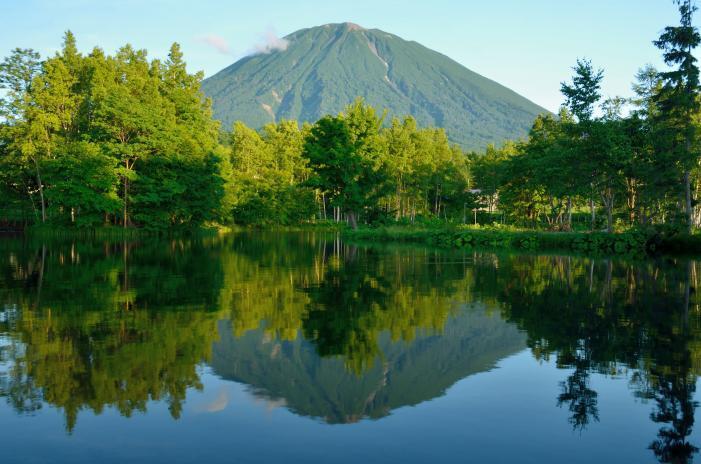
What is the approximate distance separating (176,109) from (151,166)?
9.83 meters

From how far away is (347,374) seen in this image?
7.41 metres

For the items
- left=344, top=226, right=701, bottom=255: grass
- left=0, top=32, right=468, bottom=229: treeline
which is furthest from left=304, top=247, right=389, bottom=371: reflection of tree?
left=0, top=32, right=468, bottom=229: treeline

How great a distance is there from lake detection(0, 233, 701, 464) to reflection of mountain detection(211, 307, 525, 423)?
0.03m

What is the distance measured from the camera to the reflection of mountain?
650cm

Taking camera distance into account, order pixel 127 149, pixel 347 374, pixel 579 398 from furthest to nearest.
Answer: pixel 127 149, pixel 347 374, pixel 579 398

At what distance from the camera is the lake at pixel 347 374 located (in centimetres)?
526

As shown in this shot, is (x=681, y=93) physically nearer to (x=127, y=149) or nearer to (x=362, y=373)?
(x=362, y=373)

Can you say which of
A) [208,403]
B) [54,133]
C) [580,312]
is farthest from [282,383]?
[54,133]

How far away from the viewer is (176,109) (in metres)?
58.6

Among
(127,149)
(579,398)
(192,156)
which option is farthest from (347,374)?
(192,156)

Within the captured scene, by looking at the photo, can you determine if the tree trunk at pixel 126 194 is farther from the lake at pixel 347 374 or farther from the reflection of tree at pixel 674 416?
the reflection of tree at pixel 674 416

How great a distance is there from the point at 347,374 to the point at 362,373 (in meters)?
0.20

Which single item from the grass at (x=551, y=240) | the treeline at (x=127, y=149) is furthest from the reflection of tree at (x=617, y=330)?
the treeline at (x=127, y=149)

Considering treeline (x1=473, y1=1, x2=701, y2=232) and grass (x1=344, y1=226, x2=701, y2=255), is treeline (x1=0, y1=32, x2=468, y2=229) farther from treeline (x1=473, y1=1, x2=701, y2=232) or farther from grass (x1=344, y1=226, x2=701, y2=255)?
treeline (x1=473, y1=1, x2=701, y2=232)
